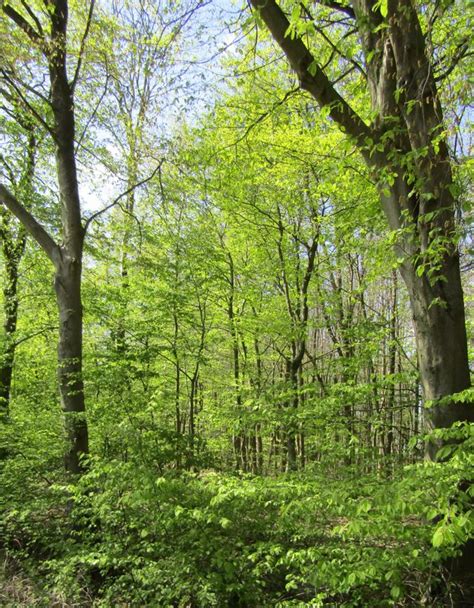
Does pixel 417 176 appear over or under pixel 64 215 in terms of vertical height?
under

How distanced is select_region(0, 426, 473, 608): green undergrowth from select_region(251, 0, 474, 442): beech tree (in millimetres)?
1007

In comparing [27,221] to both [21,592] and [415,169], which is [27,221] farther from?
[415,169]

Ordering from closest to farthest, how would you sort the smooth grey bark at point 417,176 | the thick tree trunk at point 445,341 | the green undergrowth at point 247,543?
the green undergrowth at point 247,543
the smooth grey bark at point 417,176
the thick tree trunk at point 445,341

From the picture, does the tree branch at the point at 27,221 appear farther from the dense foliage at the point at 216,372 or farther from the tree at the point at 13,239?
the tree at the point at 13,239

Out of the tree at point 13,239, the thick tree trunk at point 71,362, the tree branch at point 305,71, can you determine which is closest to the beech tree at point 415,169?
the tree branch at point 305,71

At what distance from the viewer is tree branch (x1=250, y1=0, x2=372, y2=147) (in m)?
3.51

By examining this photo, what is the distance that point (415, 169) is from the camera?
129 inches

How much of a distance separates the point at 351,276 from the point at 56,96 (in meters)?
9.69

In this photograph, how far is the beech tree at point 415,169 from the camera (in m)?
3.27

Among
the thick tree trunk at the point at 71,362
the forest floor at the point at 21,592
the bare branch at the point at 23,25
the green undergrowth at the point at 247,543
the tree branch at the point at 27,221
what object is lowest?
the forest floor at the point at 21,592

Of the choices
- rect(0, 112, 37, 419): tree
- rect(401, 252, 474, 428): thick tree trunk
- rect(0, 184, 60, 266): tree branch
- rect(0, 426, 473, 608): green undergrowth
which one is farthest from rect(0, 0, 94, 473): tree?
rect(401, 252, 474, 428): thick tree trunk

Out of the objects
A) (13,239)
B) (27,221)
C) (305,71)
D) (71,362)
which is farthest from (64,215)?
(13,239)

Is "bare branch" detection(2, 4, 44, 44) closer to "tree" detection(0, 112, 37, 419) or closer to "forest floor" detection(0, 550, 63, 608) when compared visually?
"tree" detection(0, 112, 37, 419)

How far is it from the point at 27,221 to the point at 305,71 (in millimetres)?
4282
